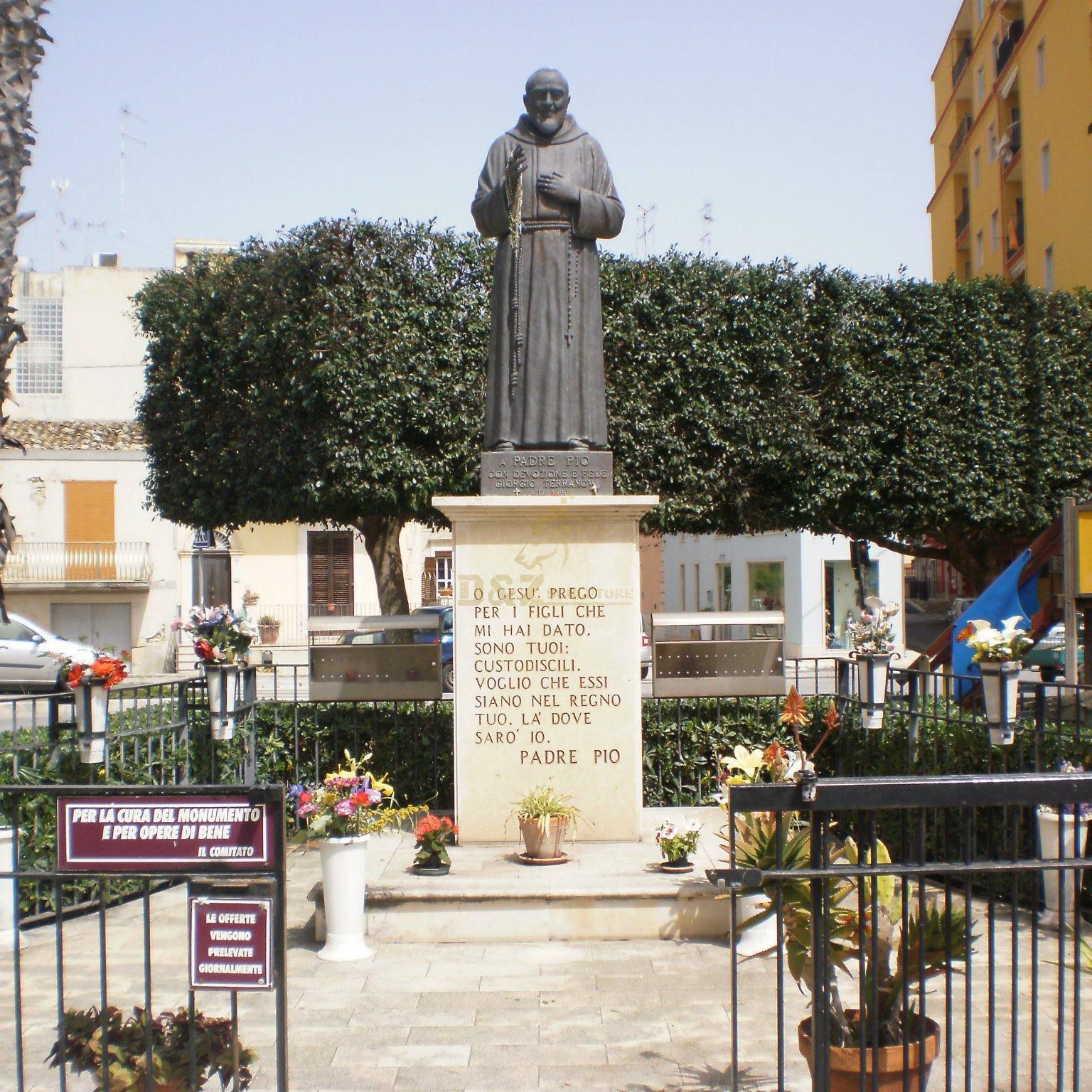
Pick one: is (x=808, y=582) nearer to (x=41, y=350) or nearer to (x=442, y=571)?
(x=442, y=571)

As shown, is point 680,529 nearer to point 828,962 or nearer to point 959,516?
point 959,516

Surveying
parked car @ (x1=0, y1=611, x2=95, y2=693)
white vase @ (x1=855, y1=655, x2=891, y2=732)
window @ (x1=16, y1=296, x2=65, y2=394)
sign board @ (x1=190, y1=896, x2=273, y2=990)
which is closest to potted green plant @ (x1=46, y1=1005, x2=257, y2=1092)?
sign board @ (x1=190, y1=896, x2=273, y2=990)

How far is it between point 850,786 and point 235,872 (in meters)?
1.82

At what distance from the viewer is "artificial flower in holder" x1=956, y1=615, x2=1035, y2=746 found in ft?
27.4

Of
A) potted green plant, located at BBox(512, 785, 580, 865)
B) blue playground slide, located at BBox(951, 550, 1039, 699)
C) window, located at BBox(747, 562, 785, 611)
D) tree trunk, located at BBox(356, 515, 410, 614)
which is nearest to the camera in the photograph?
potted green plant, located at BBox(512, 785, 580, 865)

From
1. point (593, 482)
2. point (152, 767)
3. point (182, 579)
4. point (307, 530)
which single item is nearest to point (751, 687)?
point (593, 482)

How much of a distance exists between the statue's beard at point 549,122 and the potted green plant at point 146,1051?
6825 mm

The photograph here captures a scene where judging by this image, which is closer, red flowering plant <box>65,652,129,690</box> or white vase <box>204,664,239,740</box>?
red flowering plant <box>65,652,129,690</box>

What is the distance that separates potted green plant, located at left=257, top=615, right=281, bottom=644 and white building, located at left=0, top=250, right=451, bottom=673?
32 cm

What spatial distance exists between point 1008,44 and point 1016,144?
104 inches

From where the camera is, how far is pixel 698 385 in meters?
20.5

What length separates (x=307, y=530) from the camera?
40.5 meters

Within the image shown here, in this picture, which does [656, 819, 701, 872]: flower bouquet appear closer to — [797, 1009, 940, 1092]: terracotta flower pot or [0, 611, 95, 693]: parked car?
[797, 1009, 940, 1092]: terracotta flower pot

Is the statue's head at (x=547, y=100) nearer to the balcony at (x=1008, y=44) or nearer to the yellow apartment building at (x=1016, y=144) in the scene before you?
the yellow apartment building at (x=1016, y=144)
